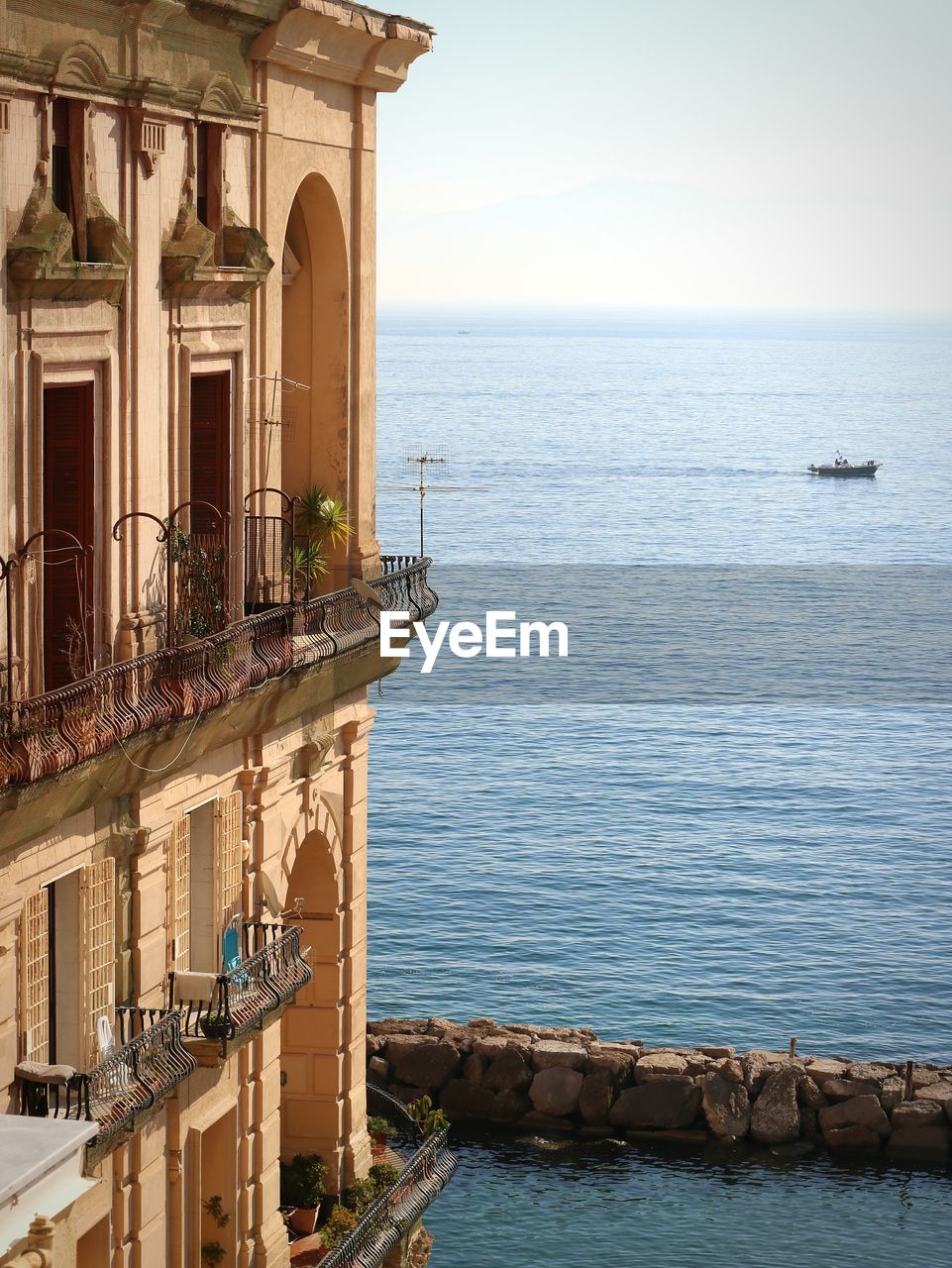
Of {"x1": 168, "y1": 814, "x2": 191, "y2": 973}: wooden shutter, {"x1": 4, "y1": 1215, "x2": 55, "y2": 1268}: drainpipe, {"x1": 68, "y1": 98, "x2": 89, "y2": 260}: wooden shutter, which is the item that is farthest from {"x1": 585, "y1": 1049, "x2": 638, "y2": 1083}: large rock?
{"x1": 4, "y1": 1215, "x2": 55, "y2": 1268}: drainpipe

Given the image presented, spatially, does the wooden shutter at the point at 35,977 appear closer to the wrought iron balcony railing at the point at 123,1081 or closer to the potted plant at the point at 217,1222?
the wrought iron balcony railing at the point at 123,1081

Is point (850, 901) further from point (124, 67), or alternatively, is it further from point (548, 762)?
point (124, 67)

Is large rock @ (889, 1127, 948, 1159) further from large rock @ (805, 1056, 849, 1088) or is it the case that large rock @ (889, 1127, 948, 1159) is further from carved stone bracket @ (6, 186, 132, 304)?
carved stone bracket @ (6, 186, 132, 304)

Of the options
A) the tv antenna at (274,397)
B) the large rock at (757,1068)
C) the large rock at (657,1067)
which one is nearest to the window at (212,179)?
the tv antenna at (274,397)

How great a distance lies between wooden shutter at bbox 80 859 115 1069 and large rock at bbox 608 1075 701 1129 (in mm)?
30380

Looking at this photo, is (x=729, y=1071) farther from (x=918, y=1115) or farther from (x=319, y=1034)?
(x=319, y=1034)

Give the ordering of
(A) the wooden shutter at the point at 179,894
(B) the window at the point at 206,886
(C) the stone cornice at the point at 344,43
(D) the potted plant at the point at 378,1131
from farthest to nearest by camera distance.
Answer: (D) the potted plant at the point at 378,1131, (C) the stone cornice at the point at 344,43, (B) the window at the point at 206,886, (A) the wooden shutter at the point at 179,894

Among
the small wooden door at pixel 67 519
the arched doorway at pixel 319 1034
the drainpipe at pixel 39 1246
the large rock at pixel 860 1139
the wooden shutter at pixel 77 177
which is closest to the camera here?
the drainpipe at pixel 39 1246

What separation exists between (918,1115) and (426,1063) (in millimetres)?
12765

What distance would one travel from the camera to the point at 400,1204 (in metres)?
42.5

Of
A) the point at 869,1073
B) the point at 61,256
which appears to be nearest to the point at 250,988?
the point at 61,256

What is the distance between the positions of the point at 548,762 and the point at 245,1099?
299 feet

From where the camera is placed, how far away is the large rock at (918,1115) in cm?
5869

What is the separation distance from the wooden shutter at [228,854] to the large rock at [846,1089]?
90.6 ft
